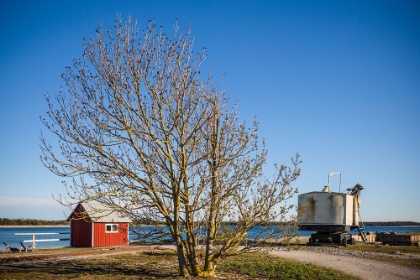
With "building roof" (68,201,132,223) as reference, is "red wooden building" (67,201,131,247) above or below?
below

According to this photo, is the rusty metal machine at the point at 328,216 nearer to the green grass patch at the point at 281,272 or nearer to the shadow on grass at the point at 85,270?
the green grass patch at the point at 281,272

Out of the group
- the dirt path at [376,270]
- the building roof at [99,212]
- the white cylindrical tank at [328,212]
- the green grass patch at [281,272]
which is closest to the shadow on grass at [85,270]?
the building roof at [99,212]

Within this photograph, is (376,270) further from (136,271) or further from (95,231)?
(95,231)

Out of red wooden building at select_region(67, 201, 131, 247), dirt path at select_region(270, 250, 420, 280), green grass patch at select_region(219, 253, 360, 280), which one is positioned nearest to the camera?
green grass patch at select_region(219, 253, 360, 280)

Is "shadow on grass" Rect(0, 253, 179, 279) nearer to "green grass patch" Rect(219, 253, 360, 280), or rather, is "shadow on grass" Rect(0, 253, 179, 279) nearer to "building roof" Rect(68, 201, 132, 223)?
"building roof" Rect(68, 201, 132, 223)

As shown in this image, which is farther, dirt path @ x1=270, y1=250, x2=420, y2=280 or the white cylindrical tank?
the white cylindrical tank

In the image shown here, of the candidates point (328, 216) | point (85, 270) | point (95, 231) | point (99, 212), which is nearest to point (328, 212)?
point (328, 216)

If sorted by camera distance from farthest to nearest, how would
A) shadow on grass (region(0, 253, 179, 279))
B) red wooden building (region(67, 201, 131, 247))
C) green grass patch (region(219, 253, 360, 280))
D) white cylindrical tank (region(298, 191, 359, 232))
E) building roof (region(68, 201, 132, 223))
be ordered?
white cylindrical tank (region(298, 191, 359, 232)), red wooden building (region(67, 201, 131, 247)), green grass patch (region(219, 253, 360, 280)), shadow on grass (region(0, 253, 179, 279)), building roof (region(68, 201, 132, 223))

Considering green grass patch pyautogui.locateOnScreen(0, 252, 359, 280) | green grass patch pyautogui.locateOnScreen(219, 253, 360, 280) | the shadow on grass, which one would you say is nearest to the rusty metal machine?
green grass patch pyautogui.locateOnScreen(219, 253, 360, 280)

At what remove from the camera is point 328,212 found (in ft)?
113

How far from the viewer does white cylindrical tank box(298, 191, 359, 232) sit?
34.1 m

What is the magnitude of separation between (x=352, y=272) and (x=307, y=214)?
18105 mm

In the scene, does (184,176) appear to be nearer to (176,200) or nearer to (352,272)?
(176,200)

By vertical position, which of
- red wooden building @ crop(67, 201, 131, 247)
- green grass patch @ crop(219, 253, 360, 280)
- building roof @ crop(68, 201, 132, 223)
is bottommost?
red wooden building @ crop(67, 201, 131, 247)
